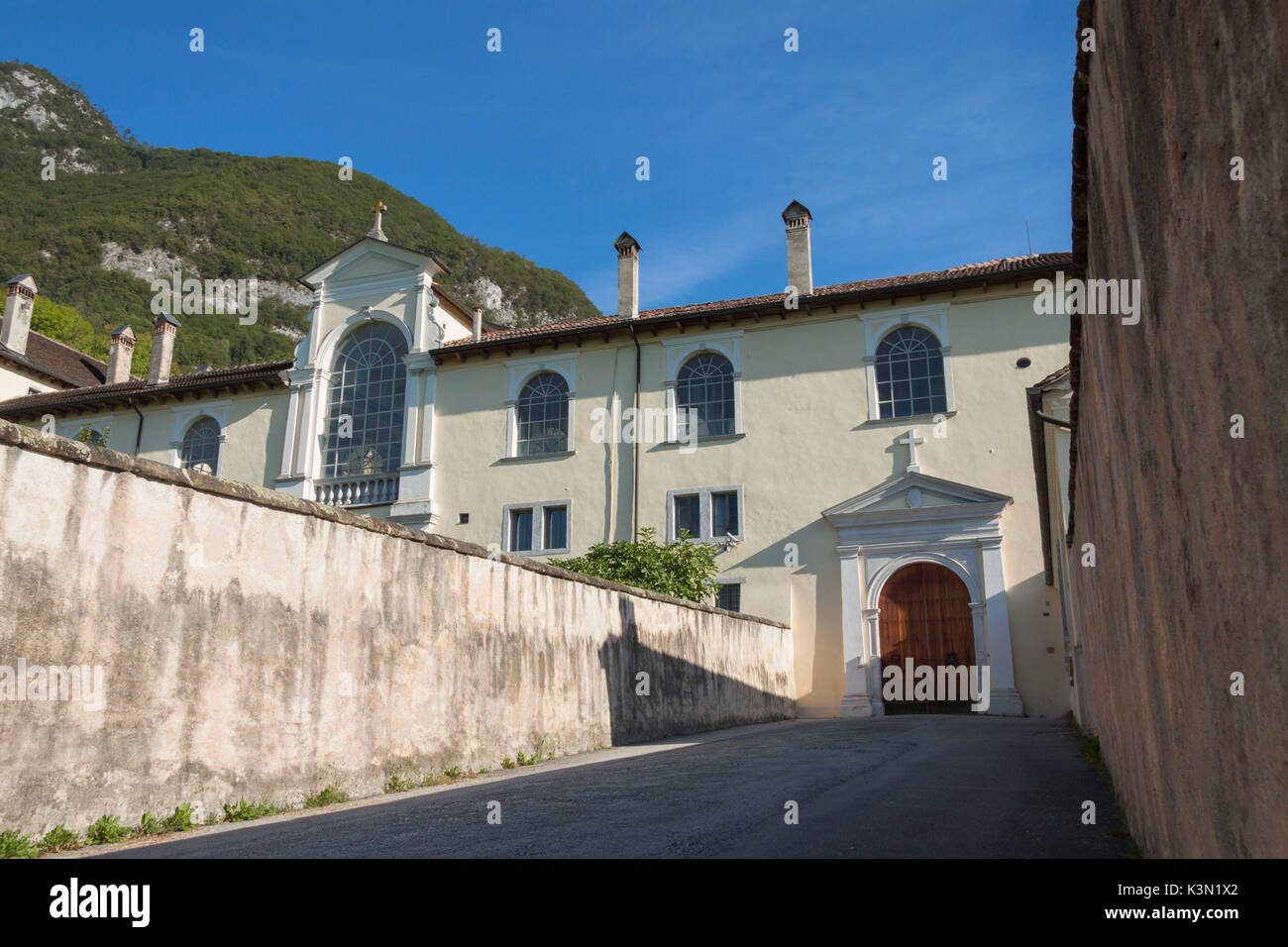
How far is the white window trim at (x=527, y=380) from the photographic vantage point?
80.1 ft

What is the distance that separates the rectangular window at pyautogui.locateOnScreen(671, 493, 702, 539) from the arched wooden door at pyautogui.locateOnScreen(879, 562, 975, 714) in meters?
4.62

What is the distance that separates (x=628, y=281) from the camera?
83.8 feet

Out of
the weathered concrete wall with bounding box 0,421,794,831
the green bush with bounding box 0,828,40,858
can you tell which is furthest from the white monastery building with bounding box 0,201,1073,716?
the green bush with bounding box 0,828,40,858

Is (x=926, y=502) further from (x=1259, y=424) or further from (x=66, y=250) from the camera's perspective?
(x=66, y=250)

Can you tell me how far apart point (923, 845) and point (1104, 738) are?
3.89 metres

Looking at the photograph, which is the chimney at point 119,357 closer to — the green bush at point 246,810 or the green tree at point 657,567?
the green tree at point 657,567

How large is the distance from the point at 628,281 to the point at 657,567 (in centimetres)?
898

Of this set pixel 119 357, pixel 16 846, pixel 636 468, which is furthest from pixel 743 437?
pixel 119 357

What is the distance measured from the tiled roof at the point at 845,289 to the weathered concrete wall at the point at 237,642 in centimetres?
1361

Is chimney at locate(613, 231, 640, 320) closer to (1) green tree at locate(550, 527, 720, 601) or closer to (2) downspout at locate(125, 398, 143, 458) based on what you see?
(1) green tree at locate(550, 527, 720, 601)

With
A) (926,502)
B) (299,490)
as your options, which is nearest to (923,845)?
(926,502)

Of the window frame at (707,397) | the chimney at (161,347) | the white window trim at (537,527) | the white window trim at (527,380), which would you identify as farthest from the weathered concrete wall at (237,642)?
the chimney at (161,347)

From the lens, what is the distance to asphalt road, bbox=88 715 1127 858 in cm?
468

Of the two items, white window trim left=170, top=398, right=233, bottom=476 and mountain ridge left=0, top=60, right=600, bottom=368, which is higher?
mountain ridge left=0, top=60, right=600, bottom=368
